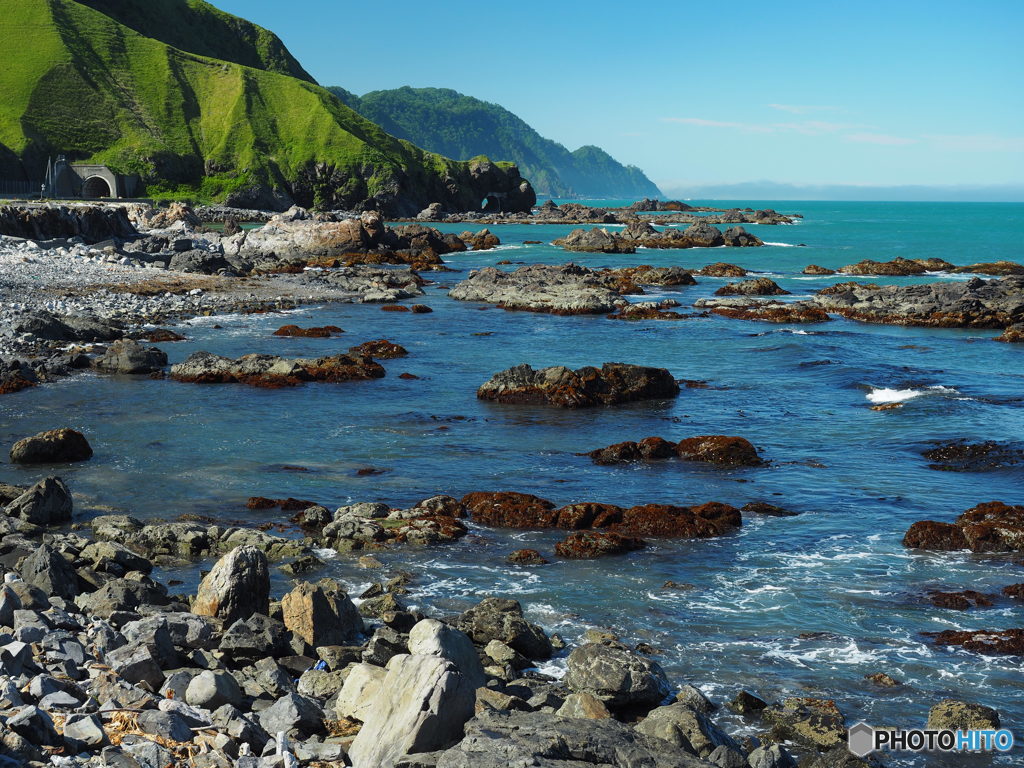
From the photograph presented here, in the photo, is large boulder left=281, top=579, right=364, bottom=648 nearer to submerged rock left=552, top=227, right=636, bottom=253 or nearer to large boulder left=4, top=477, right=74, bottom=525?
large boulder left=4, top=477, right=74, bottom=525

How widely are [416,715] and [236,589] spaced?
5590 millimetres

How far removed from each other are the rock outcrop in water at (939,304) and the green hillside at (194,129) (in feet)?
397

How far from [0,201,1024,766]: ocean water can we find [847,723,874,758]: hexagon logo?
0.95 ft

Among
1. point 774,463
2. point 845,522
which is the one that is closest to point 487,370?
point 774,463

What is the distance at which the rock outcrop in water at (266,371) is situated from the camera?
32188 mm

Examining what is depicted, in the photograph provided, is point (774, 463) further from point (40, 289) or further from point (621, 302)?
point (40, 289)

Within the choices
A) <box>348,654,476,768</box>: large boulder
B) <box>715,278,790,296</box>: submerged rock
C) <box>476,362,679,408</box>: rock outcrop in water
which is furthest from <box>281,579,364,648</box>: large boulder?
<box>715,278,790,296</box>: submerged rock

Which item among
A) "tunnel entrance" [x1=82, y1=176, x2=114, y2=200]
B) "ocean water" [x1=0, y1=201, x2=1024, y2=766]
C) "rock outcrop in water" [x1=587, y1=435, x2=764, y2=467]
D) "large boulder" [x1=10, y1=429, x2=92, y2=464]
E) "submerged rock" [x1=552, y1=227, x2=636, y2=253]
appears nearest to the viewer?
"ocean water" [x1=0, y1=201, x2=1024, y2=766]

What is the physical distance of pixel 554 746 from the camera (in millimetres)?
7863

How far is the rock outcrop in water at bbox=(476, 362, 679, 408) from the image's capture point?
30.6m

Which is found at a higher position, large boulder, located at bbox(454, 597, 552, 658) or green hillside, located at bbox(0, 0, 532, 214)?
green hillside, located at bbox(0, 0, 532, 214)

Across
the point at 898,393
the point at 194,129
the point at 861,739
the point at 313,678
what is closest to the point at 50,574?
the point at 313,678

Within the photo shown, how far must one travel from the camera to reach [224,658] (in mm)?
11461

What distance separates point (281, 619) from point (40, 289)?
4252 cm
